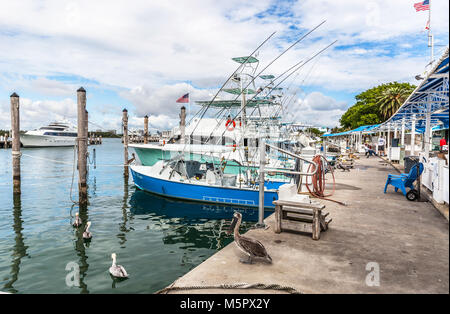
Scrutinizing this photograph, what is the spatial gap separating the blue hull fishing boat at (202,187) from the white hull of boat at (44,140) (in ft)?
253

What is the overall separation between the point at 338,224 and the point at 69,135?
96.2 metres

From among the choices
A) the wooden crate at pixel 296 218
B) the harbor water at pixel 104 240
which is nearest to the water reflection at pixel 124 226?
the harbor water at pixel 104 240

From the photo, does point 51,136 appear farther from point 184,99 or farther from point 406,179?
point 406,179

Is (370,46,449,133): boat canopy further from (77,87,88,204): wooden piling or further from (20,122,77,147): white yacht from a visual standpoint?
(20,122,77,147): white yacht

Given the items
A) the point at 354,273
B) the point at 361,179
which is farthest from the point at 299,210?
the point at 361,179

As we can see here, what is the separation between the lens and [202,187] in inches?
587

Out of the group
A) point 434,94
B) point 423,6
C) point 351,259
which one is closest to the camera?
point 351,259

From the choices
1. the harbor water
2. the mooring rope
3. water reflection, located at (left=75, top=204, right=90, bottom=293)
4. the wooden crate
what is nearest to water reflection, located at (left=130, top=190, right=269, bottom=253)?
the harbor water

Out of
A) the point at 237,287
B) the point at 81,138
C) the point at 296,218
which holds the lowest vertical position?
the point at 237,287

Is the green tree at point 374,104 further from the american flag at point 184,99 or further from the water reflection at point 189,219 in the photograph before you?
the water reflection at point 189,219

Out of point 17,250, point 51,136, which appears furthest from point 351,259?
point 51,136

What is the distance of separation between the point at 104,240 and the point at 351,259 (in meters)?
8.60

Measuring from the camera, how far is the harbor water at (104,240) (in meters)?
7.52

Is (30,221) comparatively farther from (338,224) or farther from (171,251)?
(338,224)
